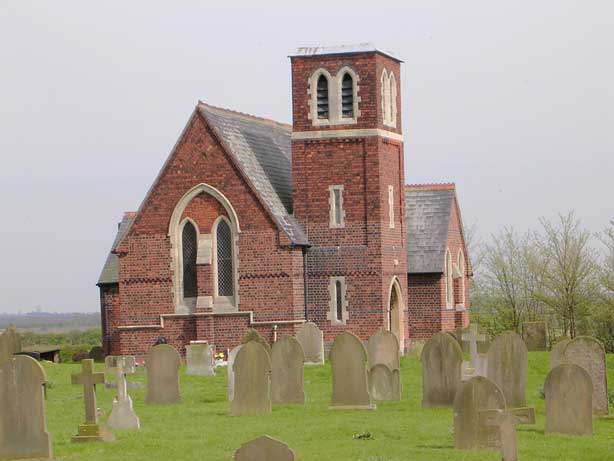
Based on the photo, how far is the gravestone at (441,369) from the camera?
26.2 m

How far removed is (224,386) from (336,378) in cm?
735

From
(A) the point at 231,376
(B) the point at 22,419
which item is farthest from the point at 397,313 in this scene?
(B) the point at 22,419

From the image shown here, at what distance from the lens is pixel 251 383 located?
85.9 ft

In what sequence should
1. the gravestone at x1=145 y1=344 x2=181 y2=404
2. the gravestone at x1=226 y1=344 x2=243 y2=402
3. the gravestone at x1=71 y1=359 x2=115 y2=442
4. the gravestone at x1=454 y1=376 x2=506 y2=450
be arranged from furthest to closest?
1. the gravestone at x1=145 y1=344 x2=181 y2=404
2. the gravestone at x1=226 y1=344 x2=243 y2=402
3. the gravestone at x1=71 y1=359 x2=115 y2=442
4. the gravestone at x1=454 y1=376 x2=506 y2=450

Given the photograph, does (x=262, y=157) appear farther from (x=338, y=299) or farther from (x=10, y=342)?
(x=10, y=342)

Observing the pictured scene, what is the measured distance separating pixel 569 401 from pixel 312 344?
19.0m

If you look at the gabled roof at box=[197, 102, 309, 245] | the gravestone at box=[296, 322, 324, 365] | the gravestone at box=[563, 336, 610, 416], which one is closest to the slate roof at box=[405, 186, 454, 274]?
the gabled roof at box=[197, 102, 309, 245]

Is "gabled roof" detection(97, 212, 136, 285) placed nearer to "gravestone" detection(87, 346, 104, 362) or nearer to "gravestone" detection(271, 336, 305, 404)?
"gravestone" detection(87, 346, 104, 362)

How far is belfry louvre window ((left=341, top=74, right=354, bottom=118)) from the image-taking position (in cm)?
4594

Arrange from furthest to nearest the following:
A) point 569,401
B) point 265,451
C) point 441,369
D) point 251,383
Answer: point 441,369
point 251,383
point 569,401
point 265,451

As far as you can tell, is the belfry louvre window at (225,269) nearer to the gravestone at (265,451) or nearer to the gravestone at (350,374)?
the gravestone at (350,374)

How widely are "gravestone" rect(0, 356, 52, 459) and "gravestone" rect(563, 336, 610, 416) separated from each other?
929 centimetres

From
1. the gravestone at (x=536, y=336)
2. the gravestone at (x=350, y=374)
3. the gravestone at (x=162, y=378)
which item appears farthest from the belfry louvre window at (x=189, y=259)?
the gravestone at (x=350, y=374)

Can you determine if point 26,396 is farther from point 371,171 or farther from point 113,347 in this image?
point 113,347
